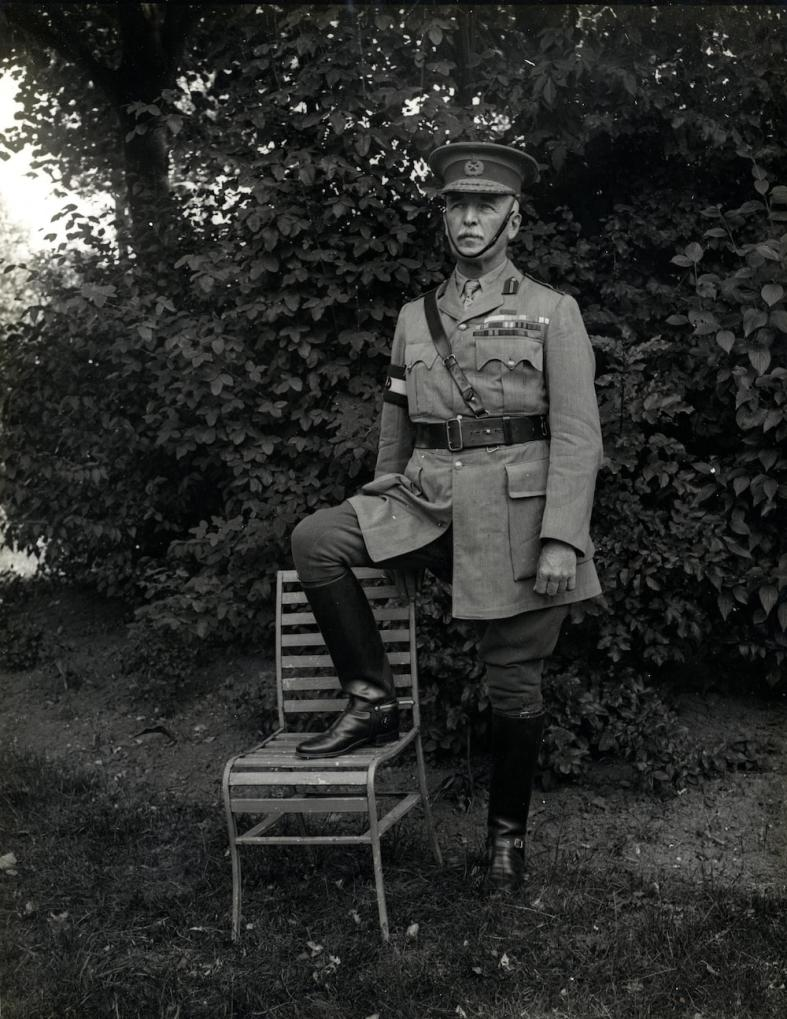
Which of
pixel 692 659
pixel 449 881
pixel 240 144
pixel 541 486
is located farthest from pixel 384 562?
pixel 240 144

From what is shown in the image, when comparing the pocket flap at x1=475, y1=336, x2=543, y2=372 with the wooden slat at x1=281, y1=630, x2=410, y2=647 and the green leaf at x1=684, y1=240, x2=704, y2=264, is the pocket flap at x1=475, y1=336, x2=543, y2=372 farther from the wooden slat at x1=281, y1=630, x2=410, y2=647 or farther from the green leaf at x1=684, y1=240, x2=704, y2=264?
the green leaf at x1=684, y1=240, x2=704, y2=264

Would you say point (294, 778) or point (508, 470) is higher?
point (508, 470)

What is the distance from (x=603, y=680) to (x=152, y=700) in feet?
7.98

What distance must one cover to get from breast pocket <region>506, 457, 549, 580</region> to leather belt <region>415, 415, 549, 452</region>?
10 centimetres

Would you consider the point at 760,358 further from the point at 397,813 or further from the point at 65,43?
the point at 65,43

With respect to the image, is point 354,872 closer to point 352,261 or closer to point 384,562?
point 384,562

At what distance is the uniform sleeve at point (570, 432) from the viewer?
10.7 feet

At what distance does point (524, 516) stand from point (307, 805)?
1.13m

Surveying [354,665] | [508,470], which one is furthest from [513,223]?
[354,665]

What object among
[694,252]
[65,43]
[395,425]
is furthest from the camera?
[65,43]

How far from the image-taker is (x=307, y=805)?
326cm

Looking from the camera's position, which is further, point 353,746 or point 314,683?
point 314,683

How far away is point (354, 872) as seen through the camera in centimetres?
370

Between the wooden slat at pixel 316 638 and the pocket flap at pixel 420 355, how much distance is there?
93cm
